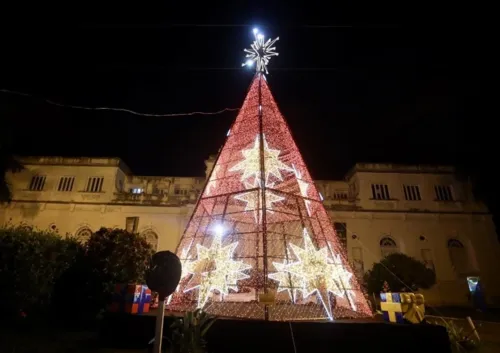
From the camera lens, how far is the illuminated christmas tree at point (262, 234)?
24.2ft

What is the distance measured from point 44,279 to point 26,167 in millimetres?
19730

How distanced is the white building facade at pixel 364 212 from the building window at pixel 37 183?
75mm

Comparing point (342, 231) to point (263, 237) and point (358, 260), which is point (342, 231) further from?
point (263, 237)

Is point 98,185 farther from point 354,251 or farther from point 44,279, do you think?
point 354,251

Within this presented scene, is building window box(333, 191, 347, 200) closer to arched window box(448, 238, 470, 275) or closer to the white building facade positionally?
the white building facade

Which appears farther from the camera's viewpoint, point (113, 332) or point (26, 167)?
point (26, 167)

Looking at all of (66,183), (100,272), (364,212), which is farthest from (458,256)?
(66,183)

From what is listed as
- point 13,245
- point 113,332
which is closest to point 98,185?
point 13,245

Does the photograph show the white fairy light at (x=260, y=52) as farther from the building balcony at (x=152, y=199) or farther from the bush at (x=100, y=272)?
the building balcony at (x=152, y=199)

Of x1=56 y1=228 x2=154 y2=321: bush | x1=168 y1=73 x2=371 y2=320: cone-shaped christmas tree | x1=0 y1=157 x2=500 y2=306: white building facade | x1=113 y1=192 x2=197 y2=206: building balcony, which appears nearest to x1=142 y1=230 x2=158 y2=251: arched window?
x1=0 y1=157 x2=500 y2=306: white building facade

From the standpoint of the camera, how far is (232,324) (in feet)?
19.2

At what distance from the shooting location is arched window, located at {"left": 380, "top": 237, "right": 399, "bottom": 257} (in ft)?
74.5

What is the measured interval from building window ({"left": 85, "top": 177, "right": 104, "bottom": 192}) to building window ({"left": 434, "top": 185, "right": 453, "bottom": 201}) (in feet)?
93.8

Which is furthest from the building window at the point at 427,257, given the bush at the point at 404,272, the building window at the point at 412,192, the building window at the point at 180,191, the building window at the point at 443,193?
the building window at the point at 180,191
